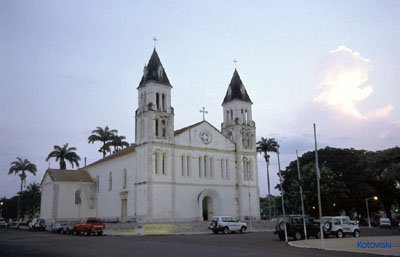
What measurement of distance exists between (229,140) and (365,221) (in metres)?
28.6

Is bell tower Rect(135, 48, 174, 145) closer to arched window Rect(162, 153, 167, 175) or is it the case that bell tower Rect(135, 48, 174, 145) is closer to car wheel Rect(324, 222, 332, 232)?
arched window Rect(162, 153, 167, 175)

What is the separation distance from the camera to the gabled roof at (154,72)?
44094mm

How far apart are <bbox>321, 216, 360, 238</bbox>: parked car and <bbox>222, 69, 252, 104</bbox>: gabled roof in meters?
24.5

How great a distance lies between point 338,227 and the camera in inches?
1109

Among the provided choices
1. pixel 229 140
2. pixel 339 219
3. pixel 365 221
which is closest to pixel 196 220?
pixel 229 140

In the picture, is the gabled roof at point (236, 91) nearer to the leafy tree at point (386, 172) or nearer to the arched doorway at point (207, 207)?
the arched doorway at point (207, 207)

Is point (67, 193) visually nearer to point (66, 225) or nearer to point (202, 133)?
point (66, 225)

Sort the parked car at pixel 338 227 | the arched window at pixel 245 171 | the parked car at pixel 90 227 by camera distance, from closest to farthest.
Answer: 1. the parked car at pixel 338 227
2. the parked car at pixel 90 227
3. the arched window at pixel 245 171

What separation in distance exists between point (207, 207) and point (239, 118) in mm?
12311

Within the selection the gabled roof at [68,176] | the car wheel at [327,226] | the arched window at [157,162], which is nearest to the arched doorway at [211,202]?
the arched window at [157,162]

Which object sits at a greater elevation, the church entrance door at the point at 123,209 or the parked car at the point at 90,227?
the church entrance door at the point at 123,209

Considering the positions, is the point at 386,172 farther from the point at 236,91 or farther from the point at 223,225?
the point at 223,225

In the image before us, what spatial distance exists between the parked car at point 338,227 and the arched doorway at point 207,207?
18819 millimetres

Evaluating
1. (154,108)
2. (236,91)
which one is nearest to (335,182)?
(236,91)
